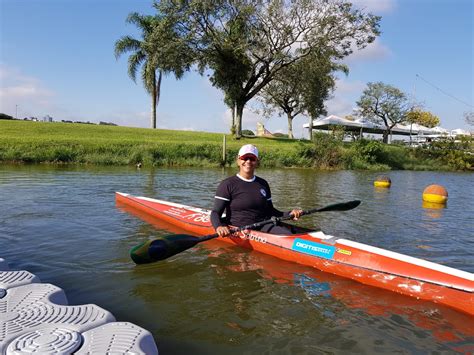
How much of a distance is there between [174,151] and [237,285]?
17936mm

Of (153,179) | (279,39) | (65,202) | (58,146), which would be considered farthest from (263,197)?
→ (279,39)

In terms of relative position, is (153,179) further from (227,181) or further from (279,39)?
(279,39)

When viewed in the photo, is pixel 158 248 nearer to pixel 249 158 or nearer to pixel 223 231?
pixel 223 231

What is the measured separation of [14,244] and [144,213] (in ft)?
9.61

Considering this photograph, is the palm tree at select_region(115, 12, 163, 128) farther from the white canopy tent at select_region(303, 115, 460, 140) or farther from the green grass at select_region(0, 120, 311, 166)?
the white canopy tent at select_region(303, 115, 460, 140)

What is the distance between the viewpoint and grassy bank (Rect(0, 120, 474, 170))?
65.0 ft

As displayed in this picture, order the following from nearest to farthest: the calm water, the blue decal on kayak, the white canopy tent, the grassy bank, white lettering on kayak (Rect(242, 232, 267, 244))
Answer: the calm water
the blue decal on kayak
white lettering on kayak (Rect(242, 232, 267, 244))
the grassy bank
the white canopy tent

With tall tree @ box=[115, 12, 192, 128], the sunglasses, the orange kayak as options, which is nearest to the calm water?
the orange kayak

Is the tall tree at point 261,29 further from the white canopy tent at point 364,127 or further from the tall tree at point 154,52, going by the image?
the white canopy tent at point 364,127

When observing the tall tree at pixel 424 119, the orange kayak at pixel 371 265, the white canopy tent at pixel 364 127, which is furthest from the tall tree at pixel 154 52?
the tall tree at pixel 424 119

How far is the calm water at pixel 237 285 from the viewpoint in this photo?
11.3 feet

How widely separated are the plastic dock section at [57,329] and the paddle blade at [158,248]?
1.40 m

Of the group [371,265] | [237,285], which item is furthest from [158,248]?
[371,265]

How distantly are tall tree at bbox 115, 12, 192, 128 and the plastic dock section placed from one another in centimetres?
2296
